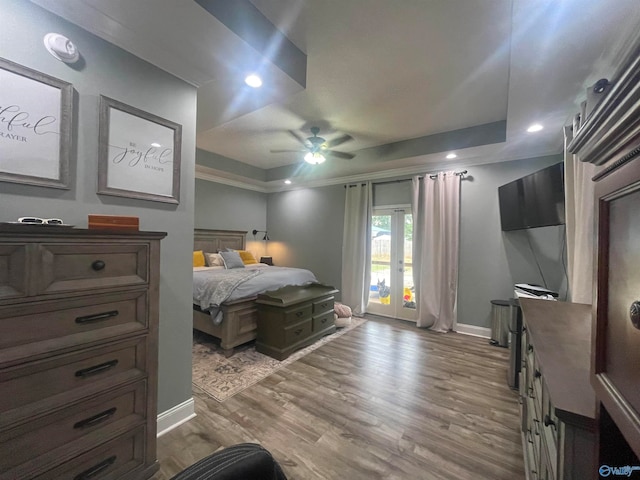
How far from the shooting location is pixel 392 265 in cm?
464

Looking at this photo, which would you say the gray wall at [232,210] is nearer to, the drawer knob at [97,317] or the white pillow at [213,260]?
the white pillow at [213,260]

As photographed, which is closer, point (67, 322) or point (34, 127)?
point (67, 322)

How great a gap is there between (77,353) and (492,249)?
14.5 feet

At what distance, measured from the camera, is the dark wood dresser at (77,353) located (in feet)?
3.41

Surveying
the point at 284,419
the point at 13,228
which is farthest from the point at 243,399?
the point at 13,228

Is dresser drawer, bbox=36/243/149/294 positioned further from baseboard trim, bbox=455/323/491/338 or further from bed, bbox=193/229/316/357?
baseboard trim, bbox=455/323/491/338

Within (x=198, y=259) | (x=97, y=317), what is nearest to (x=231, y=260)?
(x=198, y=259)

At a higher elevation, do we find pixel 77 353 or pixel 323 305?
pixel 77 353

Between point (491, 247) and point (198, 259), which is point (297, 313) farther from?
point (491, 247)

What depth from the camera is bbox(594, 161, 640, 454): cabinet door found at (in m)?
0.48

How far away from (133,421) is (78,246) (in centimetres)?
94

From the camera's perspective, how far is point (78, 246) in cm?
118

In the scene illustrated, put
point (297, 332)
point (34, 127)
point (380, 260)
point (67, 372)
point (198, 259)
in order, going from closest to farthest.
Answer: point (67, 372)
point (34, 127)
point (297, 332)
point (198, 259)
point (380, 260)

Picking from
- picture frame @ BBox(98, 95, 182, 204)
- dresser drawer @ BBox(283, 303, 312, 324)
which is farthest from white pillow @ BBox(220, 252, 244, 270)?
picture frame @ BBox(98, 95, 182, 204)
